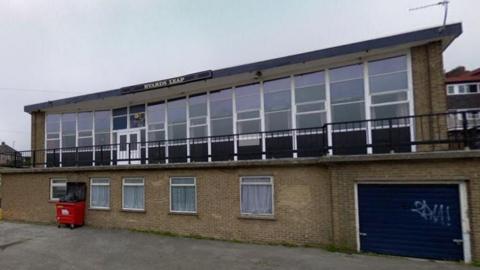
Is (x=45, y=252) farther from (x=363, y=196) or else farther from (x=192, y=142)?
(x=363, y=196)

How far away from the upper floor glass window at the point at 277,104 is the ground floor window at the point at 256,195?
2520mm

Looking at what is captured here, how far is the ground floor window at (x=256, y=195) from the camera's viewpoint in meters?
9.88

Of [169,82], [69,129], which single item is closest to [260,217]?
[169,82]

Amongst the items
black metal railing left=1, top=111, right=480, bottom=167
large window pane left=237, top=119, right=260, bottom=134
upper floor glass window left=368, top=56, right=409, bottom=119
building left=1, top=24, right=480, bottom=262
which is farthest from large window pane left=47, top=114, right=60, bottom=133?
upper floor glass window left=368, top=56, right=409, bottom=119

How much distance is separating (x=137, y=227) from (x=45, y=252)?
3.23 m

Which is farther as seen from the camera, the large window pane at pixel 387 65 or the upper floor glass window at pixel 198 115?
the upper floor glass window at pixel 198 115

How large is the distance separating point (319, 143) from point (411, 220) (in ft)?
12.4

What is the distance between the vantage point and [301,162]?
9.30 m

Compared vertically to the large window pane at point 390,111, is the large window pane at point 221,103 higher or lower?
higher

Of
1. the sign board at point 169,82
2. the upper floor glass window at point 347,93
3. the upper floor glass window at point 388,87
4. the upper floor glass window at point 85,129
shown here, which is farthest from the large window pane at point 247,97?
the upper floor glass window at point 85,129

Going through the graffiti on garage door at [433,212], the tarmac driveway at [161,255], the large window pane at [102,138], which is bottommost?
the tarmac driveway at [161,255]

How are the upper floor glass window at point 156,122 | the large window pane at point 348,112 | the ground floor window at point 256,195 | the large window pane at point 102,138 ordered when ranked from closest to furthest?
the ground floor window at point 256,195 → the large window pane at point 348,112 → the upper floor glass window at point 156,122 → the large window pane at point 102,138

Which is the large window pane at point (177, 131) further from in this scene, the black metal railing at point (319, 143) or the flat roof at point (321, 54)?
the flat roof at point (321, 54)

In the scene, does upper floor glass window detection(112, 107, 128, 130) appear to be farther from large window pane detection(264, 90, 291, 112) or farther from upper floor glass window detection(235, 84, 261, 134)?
large window pane detection(264, 90, 291, 112)
